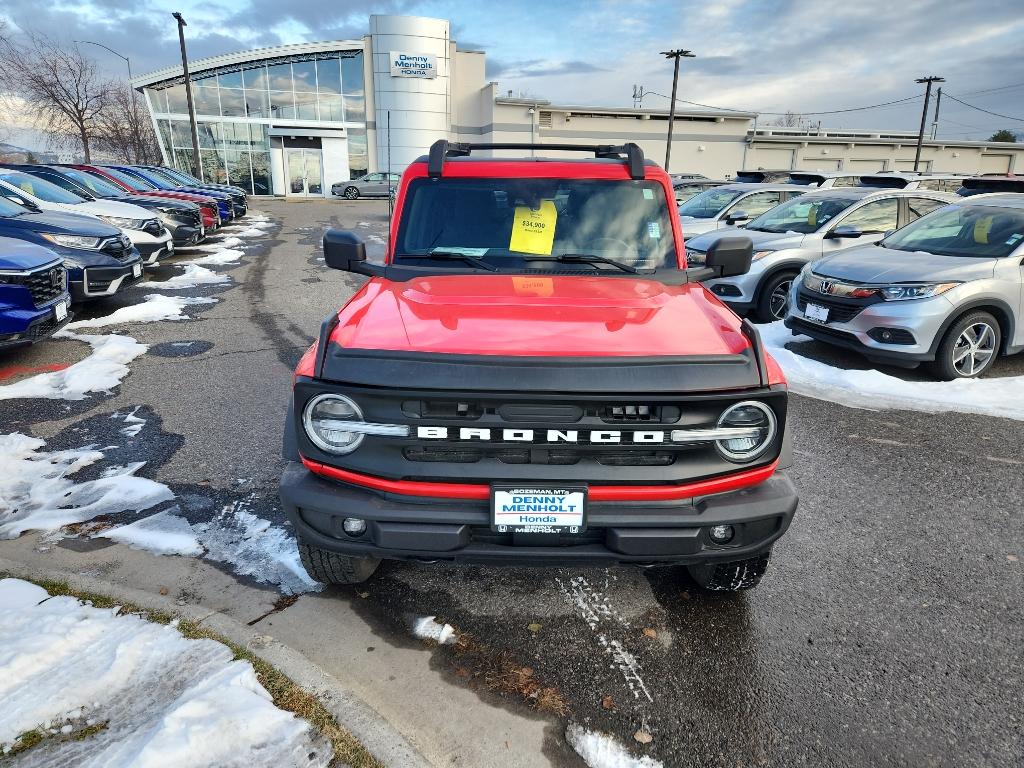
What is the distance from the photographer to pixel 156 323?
8.20m

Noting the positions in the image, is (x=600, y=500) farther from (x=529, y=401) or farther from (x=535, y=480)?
(x=529, y=401)

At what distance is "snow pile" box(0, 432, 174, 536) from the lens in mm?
3568

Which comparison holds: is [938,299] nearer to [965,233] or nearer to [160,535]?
[965,233]

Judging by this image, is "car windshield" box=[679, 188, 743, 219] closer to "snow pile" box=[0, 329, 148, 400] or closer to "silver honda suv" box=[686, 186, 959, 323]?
"silver honda suv" box=[686, 186, 959, 323]

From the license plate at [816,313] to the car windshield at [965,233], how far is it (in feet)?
4.25

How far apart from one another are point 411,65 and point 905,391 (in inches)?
1695

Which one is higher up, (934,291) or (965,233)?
(965,233)

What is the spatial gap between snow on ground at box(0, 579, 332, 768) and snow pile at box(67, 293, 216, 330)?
640 centimetres

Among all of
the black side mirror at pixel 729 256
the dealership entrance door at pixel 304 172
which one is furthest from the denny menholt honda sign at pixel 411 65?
the black side mirror at pixel 729 256

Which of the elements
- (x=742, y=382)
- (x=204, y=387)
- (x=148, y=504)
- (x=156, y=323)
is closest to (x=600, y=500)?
(x=742, y=382)

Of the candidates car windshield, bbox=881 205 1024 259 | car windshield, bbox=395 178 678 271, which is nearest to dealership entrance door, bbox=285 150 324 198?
car windshield, bbox=881 205 1024 259

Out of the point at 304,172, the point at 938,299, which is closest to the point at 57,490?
the point at 938,299

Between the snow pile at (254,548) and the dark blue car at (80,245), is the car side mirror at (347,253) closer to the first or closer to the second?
the snow pile at (254,548)

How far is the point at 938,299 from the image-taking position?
6.04 metres
